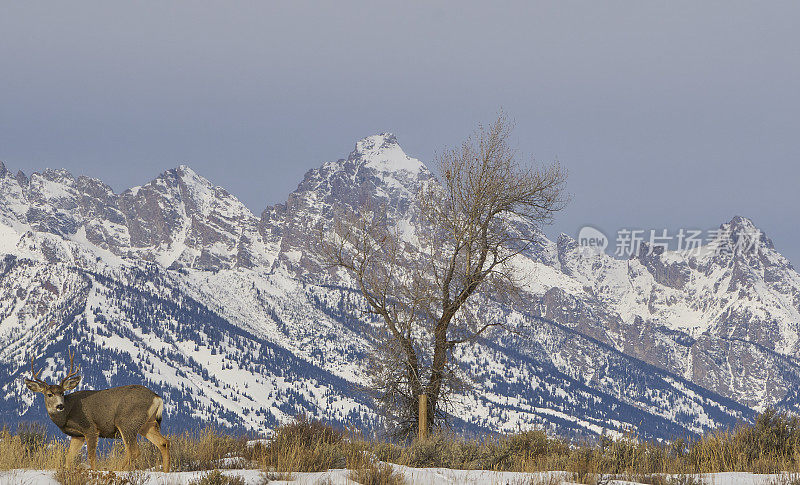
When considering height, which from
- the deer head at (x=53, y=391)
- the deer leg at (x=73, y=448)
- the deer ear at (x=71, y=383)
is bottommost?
A: the deer leg at (x=73, y=448)

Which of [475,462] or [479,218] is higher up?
[479,218]

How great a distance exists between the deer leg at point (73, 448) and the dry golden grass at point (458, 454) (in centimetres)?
16

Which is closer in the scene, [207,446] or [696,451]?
[207,446]

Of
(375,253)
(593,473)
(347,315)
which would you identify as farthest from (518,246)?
(593,473)

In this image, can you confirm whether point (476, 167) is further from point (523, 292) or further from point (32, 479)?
point (32, 479)

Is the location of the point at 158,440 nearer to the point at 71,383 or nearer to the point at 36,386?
the point at 71,383

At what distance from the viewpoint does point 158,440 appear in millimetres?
13375

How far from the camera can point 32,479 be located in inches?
466

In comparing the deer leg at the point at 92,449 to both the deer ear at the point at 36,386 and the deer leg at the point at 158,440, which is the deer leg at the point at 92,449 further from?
the deer ear at the point at 36,386

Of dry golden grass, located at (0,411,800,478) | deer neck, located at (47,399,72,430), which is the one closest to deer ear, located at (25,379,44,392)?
deer neck, located at (47,399,72,430)

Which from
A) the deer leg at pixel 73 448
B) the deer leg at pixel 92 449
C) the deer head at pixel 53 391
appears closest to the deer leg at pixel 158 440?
the deer leg at pixel 92 449

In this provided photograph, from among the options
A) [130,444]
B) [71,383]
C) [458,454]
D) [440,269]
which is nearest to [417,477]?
[458,454]

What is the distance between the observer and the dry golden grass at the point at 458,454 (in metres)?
13.6

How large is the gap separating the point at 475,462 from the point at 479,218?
1272 cm
